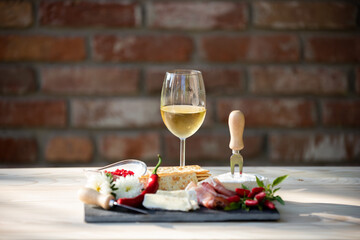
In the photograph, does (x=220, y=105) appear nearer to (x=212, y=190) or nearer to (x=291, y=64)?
(x=291, y=64)

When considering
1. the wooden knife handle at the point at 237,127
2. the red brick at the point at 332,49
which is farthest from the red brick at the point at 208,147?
the wooden knife handle at the point at 237,127

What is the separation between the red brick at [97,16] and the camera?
1.28 m

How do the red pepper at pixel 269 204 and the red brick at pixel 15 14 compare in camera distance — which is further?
the red brick at pixel 15 14

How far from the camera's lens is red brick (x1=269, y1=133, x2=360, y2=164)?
1.33 metres

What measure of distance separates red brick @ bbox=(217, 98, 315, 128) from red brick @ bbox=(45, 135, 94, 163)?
0.31m

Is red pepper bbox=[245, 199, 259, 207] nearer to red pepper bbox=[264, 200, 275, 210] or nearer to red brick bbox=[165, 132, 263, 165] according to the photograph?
red pepper bbox=[264, 200, 275, 210]

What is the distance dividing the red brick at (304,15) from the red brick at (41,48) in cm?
40

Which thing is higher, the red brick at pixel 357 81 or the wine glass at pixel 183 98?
the red brick at pixel 357 81

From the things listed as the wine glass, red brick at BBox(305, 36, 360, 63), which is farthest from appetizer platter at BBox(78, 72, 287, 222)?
red brick at BBox(305, 36, 360, 63)

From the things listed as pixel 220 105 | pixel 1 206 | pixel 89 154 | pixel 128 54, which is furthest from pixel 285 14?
pixel 1 206

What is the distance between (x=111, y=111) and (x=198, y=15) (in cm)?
29

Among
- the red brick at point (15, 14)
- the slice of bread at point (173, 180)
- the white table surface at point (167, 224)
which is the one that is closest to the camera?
the white table surface at point (167, 224)

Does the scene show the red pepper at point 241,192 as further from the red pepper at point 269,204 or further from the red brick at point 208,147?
the red brick at point 208,147

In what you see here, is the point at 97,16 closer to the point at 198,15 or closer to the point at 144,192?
the point at 198,15
